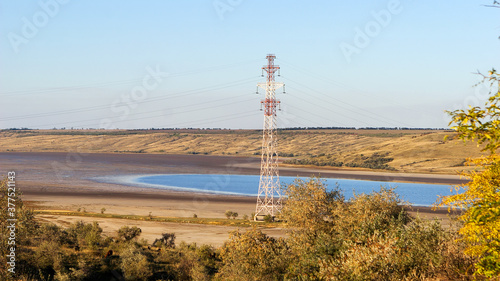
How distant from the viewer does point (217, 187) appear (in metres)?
108

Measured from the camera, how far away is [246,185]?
114 meters

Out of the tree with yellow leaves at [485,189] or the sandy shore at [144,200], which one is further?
the sandy shore at [144,200]

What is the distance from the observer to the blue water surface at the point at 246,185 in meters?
94.6

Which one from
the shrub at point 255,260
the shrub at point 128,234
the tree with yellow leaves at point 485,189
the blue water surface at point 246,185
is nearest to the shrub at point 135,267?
the shrub at point 255,260

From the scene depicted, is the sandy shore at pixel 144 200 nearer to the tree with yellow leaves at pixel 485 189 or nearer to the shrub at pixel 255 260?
the shrub at pixel 255 260

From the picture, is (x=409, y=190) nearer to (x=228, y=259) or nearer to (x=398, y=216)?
(x=398, y=216)

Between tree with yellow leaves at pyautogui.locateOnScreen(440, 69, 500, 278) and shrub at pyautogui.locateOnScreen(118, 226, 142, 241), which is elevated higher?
tree with yellow leaves at pyautogui.locateOnScreen(440, 69, 500, 278)

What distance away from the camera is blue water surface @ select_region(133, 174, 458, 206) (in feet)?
310

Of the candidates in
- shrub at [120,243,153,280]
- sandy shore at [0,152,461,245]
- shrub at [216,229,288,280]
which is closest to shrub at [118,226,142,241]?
sandy shore at [0,152,461,245]

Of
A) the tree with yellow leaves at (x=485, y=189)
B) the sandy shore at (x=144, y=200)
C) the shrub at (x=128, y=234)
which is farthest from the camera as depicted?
the sandy shore at (x=144, y=200)

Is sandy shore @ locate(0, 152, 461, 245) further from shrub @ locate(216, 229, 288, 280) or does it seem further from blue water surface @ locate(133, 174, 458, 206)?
shrub @ locate(216, 229, 288, 280)

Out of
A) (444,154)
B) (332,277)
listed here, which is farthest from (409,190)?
(332,277)

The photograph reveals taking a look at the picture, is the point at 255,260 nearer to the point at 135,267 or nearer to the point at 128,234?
the point at 135,267

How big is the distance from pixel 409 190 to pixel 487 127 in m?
93.4
